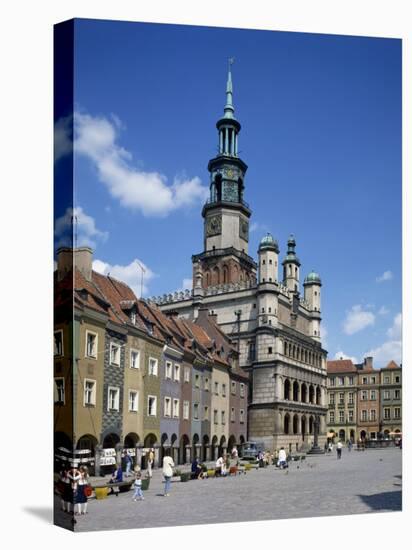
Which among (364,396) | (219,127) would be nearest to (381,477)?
(364,396)

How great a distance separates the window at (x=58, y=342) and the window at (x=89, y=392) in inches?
39.7

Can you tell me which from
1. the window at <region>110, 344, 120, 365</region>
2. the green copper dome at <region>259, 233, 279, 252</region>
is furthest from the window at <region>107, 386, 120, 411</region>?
the green copper dome at <region>259, 233, 279, 252</region>

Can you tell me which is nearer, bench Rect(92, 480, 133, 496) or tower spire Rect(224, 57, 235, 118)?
bench Rect(92, 480, 133, 496)

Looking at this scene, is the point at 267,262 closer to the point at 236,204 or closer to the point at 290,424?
the point at 236,204

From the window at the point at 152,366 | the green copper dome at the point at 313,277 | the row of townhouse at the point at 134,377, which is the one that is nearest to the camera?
the row of townhouse at the point at 134,377

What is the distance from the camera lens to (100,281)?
22141 mm

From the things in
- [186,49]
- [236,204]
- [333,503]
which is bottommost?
[333,503]

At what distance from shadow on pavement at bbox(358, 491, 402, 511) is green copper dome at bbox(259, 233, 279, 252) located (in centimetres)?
771

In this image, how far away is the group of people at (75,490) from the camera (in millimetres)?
20969

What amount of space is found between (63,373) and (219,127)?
8022mm

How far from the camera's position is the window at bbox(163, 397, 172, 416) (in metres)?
24.7

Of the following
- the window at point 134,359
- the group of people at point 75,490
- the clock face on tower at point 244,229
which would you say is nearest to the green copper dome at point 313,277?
the clock face on tower at point 244,229

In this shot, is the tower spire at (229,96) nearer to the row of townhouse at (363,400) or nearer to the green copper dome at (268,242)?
the green copper dome at (268,242)

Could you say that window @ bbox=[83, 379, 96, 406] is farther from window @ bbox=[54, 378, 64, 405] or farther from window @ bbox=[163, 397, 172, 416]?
window @ bbox=[163, 397, 172, 416]
